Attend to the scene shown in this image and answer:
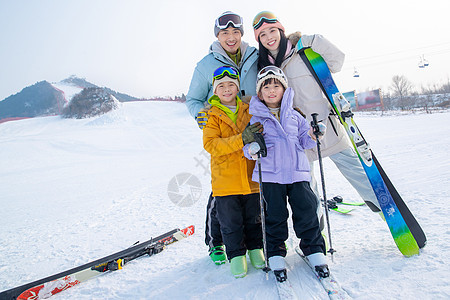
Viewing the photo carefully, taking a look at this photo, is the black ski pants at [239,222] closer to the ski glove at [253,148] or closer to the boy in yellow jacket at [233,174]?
the boy in yellow jacket at [233,174]

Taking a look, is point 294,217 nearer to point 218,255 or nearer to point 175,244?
point 218,255

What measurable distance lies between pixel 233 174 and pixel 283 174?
1.36ft

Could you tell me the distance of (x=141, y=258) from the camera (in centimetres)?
247

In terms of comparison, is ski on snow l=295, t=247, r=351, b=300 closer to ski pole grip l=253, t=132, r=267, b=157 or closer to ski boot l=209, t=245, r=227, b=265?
ski boot l=209, t=245, r=227, b=265

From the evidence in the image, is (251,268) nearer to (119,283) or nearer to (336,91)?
(119,283)

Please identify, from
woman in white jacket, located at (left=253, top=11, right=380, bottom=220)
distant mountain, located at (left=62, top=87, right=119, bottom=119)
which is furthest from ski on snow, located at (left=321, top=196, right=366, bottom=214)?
distant mountain, located at (left=62, top=87, right=119, bottom=119)

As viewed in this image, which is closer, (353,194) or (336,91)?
(336,91)

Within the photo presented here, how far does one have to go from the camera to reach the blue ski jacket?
2361 mm

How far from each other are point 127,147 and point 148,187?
30.4ft

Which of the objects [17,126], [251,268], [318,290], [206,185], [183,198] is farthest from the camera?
[17,126]

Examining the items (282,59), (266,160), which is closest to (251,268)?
(266,160)

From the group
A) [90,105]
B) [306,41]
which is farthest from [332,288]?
[90,105]

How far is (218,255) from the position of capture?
2.21 m

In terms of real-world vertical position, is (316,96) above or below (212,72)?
below
